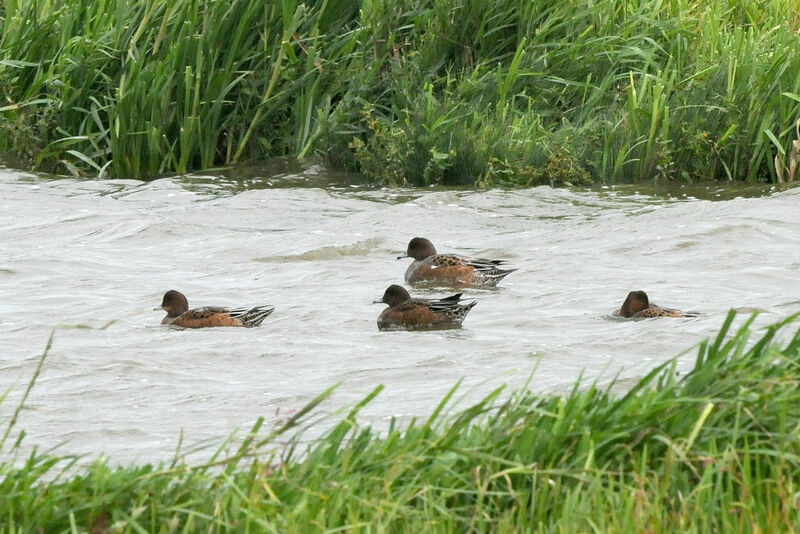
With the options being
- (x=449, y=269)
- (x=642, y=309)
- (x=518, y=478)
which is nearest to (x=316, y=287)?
(x=449, y=269)

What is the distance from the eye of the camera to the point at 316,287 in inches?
370

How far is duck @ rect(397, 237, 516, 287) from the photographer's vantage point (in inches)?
370

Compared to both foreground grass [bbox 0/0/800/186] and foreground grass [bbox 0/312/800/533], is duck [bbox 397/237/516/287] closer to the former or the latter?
foreground grass [bbox 0/0/800/186]

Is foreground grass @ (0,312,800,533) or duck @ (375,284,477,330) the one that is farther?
duck @ (375,284,477,330)

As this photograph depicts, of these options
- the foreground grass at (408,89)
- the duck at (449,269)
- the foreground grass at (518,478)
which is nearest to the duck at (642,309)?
the duck at (449,269)

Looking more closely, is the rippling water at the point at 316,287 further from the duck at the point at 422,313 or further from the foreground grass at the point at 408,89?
the foreground grass at the point at 408,89

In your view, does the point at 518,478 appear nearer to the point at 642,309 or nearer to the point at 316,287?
the point at 642,309

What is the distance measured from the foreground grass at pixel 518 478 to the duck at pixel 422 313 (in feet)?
12.8

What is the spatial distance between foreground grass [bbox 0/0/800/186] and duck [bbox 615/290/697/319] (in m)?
5.18

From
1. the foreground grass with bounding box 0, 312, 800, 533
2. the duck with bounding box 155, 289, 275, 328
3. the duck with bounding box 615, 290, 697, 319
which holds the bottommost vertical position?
the duck with bounding box 155, 289, 275, 328

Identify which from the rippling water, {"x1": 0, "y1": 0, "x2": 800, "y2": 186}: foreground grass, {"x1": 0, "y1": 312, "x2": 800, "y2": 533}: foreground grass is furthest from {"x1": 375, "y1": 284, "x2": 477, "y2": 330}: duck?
{"x1": 0, "y1": 0, "x2": 800, "y2": 186}: foreground grass

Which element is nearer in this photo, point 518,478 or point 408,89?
A: point 518,478

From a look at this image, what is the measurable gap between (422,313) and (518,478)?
4.42 metres

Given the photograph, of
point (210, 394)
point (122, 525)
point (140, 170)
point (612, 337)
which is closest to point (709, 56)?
point (140, 170)
